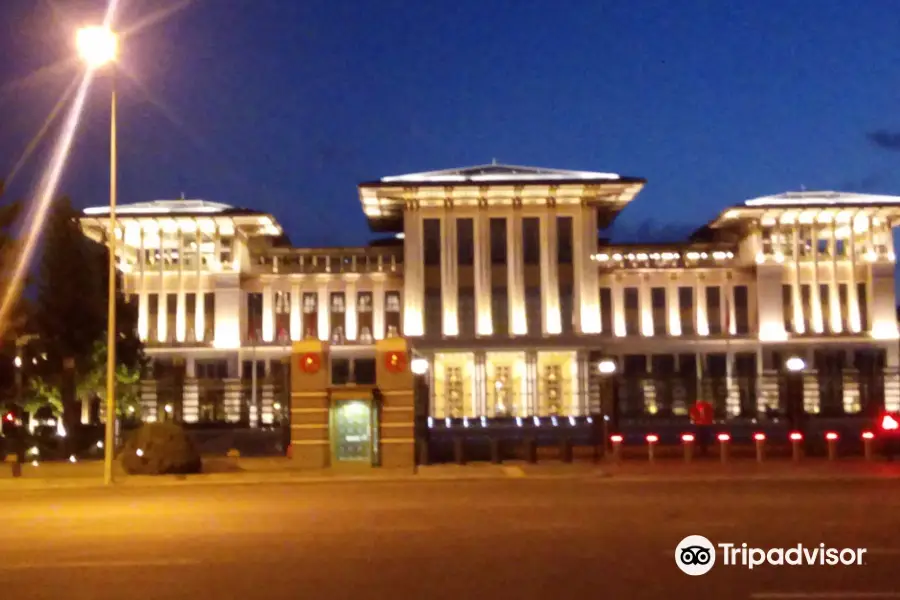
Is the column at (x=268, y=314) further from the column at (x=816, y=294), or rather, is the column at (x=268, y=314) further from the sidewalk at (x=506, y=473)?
the sidewalk at (x=506, y=473)

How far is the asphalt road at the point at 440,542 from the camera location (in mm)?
10383

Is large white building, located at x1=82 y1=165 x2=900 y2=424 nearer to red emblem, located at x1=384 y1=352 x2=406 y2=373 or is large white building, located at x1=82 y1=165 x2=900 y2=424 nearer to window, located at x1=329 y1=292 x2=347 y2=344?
window, located at x1=329 y1=292 x2=347 y2=344

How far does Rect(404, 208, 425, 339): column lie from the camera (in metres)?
66.9

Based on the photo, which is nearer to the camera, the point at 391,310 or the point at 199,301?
the point at 199,301

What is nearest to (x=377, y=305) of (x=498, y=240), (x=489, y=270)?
(x=489, y=270)

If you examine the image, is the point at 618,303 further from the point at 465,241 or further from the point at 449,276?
the point at 449,276

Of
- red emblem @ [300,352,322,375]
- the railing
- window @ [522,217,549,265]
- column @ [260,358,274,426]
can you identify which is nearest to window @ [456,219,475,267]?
window @ [522,217,549,265]

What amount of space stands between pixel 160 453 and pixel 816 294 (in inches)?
1976

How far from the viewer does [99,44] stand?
25.3 meters

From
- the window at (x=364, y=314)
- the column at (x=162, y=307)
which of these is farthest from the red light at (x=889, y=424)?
the column at (x=162, y=307)

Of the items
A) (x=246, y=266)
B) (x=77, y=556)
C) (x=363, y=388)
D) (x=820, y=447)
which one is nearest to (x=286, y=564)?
(x=77, y=556)

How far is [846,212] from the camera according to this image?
6788 cm

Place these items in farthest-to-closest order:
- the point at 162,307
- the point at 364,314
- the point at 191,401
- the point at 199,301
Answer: the point at 364,314 < the point at 199,301 < the point at 162,307 < the point at 191,401

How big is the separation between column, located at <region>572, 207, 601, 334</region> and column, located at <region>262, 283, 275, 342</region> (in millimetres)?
18739
